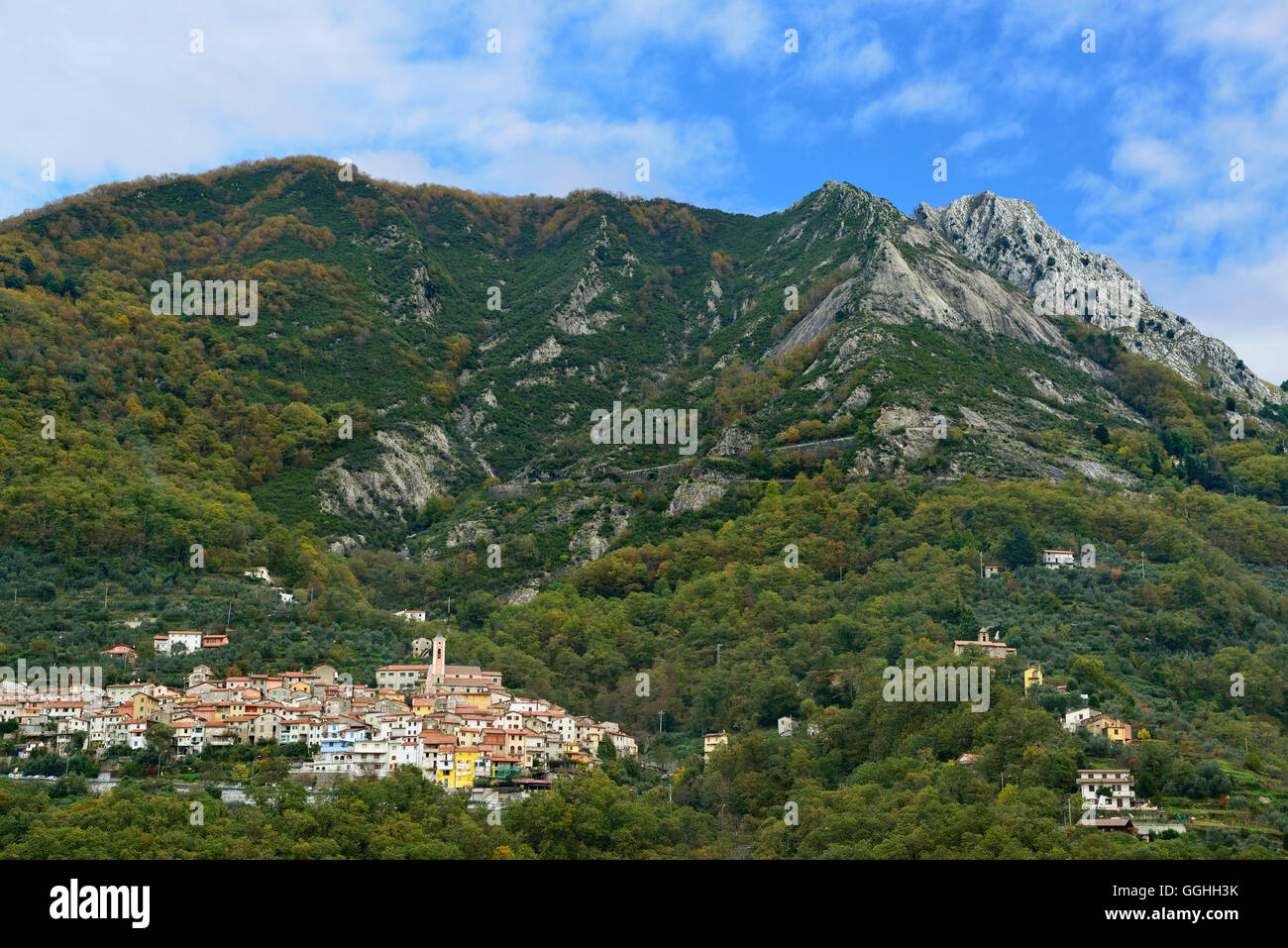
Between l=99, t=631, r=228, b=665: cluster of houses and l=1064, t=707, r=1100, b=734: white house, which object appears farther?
l=99, t=631, r=228, b=665: cluster of houses

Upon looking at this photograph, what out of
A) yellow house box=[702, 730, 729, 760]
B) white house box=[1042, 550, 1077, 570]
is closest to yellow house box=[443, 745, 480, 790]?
yellow house box=[702, 730, 729, 760]

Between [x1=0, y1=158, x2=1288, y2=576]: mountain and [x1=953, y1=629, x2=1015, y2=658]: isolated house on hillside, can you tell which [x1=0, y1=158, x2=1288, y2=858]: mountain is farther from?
[x1=953, y1=629, x2=1015, y2=658]: isolated house on hillside

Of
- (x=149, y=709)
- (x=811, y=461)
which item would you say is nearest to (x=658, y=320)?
(x=811, y=461)

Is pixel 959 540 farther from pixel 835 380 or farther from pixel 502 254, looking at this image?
pixel 502 254

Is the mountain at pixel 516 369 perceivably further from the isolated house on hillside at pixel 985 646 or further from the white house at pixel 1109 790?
the white house at pixel 1109 790

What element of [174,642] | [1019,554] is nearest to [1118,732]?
[1019,554]

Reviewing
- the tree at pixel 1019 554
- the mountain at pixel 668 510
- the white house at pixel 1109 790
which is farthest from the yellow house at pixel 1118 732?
the tree at pixel 1019 554

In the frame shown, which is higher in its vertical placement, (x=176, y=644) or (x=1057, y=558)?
(x=1057, y=558)

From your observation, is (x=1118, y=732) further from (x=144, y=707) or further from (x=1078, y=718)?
(x=144, y=707)
